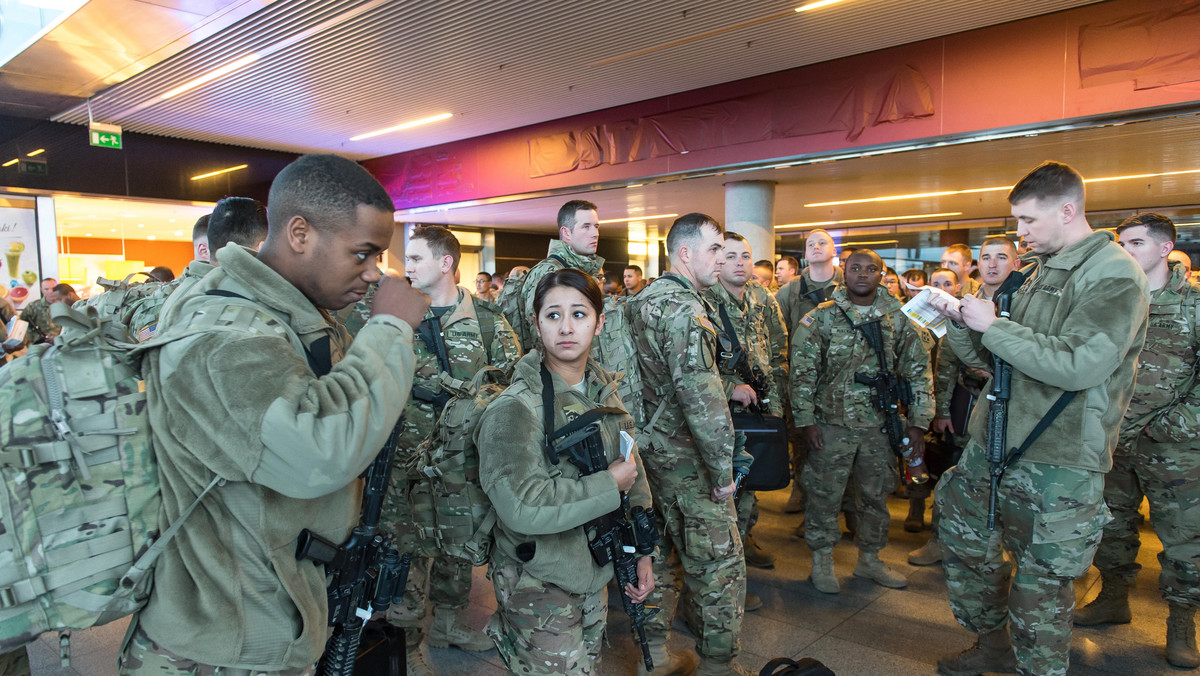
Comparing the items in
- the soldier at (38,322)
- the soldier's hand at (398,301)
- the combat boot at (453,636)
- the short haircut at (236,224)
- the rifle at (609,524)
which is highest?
the short haircut at (236,224)

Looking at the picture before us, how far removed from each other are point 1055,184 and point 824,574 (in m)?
2.39

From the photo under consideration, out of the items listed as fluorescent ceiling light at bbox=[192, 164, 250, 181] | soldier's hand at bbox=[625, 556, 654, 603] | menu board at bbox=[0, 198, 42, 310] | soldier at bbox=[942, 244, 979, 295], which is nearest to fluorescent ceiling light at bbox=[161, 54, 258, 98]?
fluorescent ceiling light at bbox=[192, 164, 250, 181]

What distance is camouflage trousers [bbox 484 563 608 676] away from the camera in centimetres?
190

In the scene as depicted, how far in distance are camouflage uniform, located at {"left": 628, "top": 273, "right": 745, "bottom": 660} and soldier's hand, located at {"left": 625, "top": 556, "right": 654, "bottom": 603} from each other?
74 centimetres

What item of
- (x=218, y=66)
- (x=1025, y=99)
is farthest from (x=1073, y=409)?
(x=218, y=66)

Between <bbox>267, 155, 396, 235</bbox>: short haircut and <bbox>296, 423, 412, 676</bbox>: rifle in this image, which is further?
<bbox>296, 423, 412, 676</bbox>: rifle

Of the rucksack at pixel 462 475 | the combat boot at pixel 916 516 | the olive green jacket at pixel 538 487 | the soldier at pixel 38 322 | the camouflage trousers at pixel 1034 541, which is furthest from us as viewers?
the soldier at pixel 38 322

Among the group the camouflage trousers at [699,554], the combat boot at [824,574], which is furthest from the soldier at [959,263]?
the camouflage trousers at [699,554]

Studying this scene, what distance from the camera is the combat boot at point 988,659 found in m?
2.85

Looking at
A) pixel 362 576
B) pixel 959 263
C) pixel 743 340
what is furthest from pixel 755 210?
pixel 362 576

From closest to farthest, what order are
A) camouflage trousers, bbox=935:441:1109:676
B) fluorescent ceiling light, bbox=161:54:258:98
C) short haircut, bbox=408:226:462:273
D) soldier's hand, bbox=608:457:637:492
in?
soldier's hand, bbox=608:457:637:492 → camouflage trousers, bbox=935:441:1109:676 → short haircut, bbox=408:226:462:273 → fluorescent ceiling light, bbox=161:54:258:98

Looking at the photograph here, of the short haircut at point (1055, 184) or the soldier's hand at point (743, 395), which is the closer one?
the short haircut at point (1055, 184)

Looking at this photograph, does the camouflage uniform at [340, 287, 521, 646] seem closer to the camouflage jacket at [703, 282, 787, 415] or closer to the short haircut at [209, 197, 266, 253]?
the short haircut at [209, 197, 266, 253]

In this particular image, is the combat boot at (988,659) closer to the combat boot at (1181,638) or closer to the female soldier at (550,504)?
the combat boot at (1181,638)
